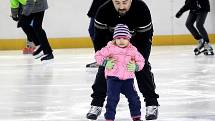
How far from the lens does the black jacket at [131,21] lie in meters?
3.35

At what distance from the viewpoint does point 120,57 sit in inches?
127

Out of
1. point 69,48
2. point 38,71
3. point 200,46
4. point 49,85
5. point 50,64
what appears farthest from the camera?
point 69,48

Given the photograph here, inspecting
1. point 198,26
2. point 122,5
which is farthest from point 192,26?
point 122,5

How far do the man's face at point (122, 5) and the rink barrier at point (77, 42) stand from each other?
998 cm

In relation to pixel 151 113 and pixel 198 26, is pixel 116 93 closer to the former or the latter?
pixel 151 113

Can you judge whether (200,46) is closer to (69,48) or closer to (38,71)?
(38,71)

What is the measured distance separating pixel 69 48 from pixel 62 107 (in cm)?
923

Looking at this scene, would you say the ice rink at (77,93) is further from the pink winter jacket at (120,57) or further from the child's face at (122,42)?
the child's face at (122,42)

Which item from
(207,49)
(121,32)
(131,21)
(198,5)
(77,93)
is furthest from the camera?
(207,49)

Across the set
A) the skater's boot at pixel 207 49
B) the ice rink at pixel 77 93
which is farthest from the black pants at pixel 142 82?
the skater's boot at pixel 207 49

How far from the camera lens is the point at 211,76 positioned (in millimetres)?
6008

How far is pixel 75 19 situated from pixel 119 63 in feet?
33.2

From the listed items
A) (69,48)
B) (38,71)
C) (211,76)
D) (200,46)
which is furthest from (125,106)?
(69,48)

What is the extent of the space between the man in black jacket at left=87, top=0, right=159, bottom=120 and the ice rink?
11 cm
